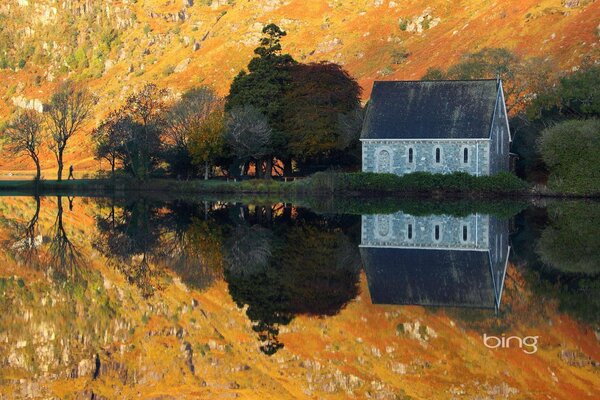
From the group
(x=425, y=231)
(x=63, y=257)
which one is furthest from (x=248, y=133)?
(x=63, y=257)

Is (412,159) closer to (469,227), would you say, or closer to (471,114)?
(471,114)

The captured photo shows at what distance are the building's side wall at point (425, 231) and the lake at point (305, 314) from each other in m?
0.16

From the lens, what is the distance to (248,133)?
59719 millimetres

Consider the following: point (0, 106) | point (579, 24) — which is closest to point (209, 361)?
point (579, 24)

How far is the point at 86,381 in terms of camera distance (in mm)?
13742

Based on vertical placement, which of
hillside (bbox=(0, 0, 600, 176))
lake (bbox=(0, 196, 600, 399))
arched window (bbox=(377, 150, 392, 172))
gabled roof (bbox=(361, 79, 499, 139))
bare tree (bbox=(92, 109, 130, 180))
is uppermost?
hillside (bbox=(0, 0, 600, 176))

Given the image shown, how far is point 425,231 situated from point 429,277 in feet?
34.2

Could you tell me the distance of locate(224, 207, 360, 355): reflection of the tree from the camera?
18.4m

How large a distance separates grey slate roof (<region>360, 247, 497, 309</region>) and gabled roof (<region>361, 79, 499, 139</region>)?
28.8 meters

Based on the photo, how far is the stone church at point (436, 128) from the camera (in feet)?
181

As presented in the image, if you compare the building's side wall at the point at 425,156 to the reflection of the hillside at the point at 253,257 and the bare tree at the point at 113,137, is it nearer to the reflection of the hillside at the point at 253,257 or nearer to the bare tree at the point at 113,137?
the reflection of the hillside at the point at 253,257

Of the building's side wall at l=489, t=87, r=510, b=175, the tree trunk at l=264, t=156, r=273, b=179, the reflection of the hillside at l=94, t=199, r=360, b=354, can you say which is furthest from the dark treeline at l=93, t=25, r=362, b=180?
the reflection of the hillside at l=94, t=199, r=360, b=354

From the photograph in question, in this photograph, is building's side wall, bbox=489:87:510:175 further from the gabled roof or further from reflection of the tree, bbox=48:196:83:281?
reflection of the tree, bbox=48:196:83:281

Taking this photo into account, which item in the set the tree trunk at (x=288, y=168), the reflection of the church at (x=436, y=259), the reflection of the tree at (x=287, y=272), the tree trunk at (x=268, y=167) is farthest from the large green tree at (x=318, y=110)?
the reflection of the tree at (x=287, y=272)
